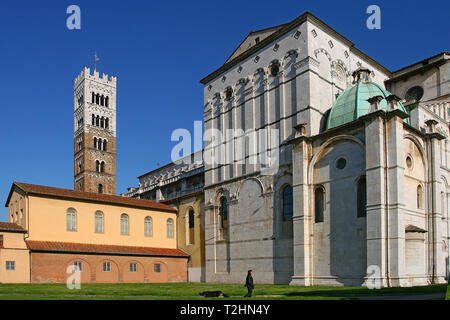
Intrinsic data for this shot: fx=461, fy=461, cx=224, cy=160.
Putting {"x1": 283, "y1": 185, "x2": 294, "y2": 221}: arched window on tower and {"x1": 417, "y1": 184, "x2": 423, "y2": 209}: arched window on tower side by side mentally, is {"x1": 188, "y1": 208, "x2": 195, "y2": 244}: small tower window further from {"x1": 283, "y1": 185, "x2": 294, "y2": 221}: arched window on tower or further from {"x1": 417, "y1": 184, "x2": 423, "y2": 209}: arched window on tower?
{"x1": 417, "y1": 184, "x2": 423, "y2": 209}: arched window on tower

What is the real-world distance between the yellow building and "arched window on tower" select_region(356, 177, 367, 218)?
72.7 ft

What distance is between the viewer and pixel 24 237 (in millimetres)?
37250

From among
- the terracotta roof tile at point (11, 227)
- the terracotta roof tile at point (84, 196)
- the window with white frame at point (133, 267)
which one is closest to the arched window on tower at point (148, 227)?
the terracotta roof tile at point (84, 196)

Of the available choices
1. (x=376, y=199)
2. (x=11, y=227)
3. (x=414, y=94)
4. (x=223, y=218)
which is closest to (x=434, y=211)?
(x=376, y=199)

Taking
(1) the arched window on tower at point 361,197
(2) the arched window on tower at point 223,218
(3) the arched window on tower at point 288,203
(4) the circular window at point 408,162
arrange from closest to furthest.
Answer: (1) the arched window on tower at point 361,197, (4) the circular window at point 408,162, (3) the arched window on tower at point 288,203, (2) the arched window on tower at point 223,218

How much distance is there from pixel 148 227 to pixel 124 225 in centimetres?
278

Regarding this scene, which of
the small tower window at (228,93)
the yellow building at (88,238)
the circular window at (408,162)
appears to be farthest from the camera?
the small tower window at (228,93)

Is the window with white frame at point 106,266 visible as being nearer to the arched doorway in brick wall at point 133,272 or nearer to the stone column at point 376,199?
the arched doorway in brick wall at point 133,272

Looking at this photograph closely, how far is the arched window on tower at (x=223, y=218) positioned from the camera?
1596 inches

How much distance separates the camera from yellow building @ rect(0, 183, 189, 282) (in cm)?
3656

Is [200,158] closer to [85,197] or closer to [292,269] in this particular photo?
[85,197]

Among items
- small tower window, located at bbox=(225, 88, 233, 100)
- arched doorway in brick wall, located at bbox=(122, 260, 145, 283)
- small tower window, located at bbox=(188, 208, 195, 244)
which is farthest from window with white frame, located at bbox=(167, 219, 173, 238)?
small tower window, located at bbox=(225, 88, 233, 100)

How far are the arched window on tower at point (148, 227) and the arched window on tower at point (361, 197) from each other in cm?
2462

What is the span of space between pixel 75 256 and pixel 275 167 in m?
18.3
